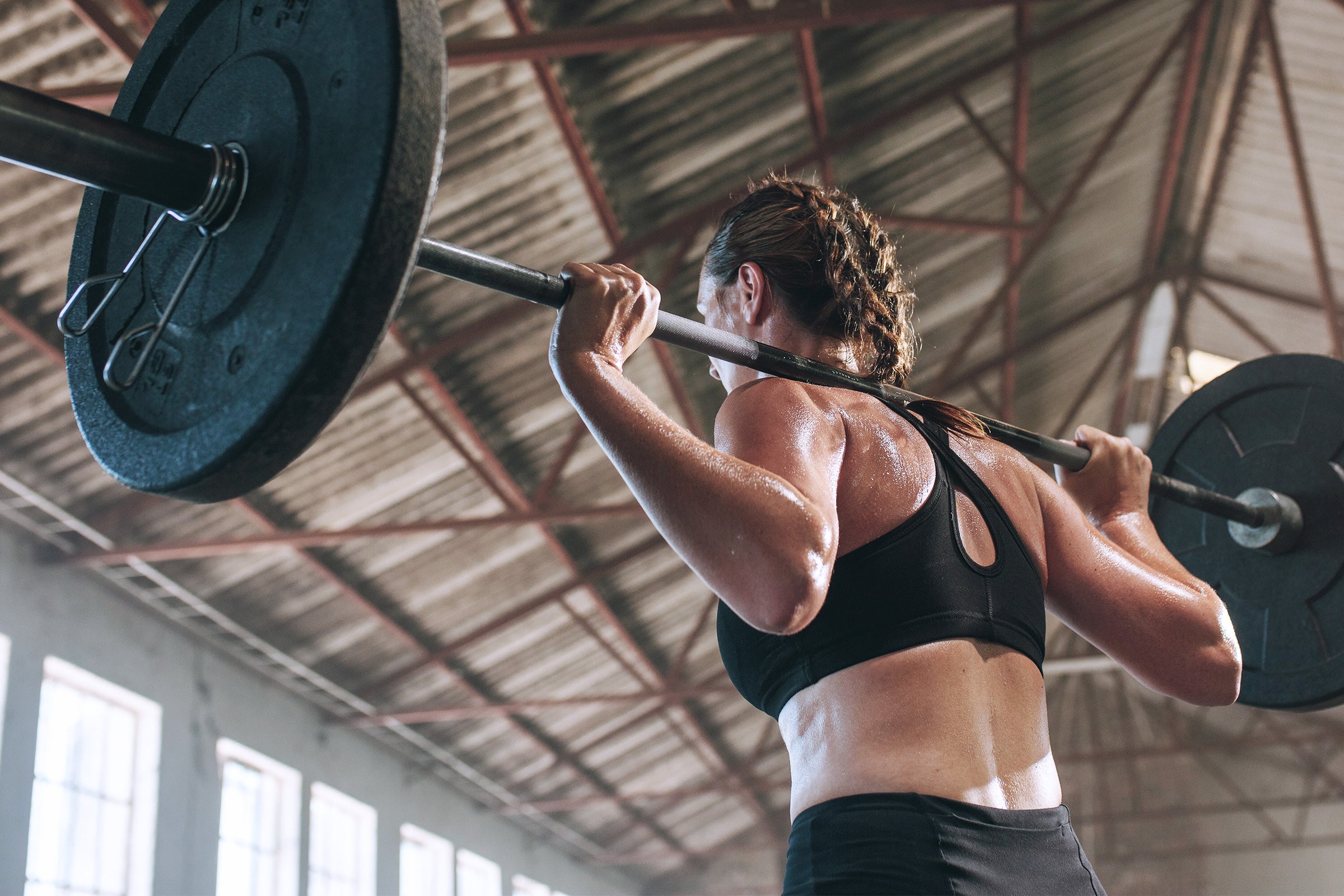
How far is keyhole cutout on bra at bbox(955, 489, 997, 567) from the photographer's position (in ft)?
4.75

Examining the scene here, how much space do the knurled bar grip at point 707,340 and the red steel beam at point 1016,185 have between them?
4.66m

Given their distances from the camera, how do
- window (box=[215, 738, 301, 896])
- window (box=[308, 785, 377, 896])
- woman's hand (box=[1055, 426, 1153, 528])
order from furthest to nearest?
1. window (box=[308, 785, 377, 896])
2. window (box=[215, 738, 301, 896])
3. woman's hand (box=[1055, 426, 1153, 528])

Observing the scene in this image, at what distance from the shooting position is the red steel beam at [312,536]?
8039 mm

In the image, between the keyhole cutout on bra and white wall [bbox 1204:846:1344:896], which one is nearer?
the keyhole cutout on bra

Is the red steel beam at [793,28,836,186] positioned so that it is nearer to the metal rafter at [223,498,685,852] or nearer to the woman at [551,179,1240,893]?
the metal rafter at [223,498,685,852]

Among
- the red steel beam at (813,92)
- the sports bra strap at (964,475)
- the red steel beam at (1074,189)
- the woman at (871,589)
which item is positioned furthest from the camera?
the red steel beam at (1074,189)

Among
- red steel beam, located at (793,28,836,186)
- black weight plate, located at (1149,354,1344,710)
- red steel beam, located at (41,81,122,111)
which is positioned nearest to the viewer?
black weight plate, located at (1149,354,1344,710)

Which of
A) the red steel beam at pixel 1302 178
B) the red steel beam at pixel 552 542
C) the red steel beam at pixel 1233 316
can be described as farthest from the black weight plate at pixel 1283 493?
the red steel beam at pixel 1233 316

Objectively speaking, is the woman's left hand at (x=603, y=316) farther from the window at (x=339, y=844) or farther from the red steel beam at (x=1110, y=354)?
the window at (x=339, y=844)

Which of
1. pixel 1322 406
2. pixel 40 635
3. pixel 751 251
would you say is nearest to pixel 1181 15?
pixel 1322 406

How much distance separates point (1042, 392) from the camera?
1146 cm

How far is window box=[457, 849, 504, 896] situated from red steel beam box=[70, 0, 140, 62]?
1078 cm

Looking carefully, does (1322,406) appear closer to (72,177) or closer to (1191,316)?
(72,177)

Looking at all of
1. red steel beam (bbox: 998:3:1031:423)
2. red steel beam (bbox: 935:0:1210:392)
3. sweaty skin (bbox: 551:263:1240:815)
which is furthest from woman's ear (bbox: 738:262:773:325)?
red steel beam (bbox: 935:0:1210:392)
